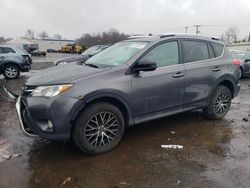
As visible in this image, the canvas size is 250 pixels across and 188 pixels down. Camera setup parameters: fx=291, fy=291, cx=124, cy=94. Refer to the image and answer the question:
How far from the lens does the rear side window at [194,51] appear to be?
5411 millimetres

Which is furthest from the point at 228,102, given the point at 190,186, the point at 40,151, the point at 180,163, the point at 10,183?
the point at 10,183

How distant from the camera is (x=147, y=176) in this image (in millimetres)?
3713

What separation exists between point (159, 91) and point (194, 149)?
1.08m

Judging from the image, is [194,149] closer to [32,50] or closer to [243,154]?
[243,154]

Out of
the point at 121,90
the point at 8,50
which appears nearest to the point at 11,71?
the point at 8,50

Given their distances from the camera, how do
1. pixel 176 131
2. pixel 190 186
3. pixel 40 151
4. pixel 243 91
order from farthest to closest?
pixel 243 91, pixel 176 131, pixel 40 151, pixel 190 186

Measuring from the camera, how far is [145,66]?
4516 mm

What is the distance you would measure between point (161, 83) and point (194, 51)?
123 centimetres

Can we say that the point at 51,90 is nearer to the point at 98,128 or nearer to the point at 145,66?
the point at 98,128

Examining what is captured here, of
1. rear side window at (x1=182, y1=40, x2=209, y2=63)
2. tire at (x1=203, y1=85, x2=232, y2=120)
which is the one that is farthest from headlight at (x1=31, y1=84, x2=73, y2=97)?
tire at (x1=203, y1=85, x2=232, y2=120)

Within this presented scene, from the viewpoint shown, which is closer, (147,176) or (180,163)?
(147,176)

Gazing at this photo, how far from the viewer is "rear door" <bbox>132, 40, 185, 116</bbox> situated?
4.59 m

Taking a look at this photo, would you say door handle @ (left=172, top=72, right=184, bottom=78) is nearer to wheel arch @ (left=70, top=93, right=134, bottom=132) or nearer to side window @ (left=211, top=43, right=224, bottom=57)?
wheel arch @ (left=70, top=93, right=134, bottom=132)

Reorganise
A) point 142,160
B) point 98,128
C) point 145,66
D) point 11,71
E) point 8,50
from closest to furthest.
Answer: point 142,160 → point 98,128 → point 145,66 → point 11,71 → point 8,50
